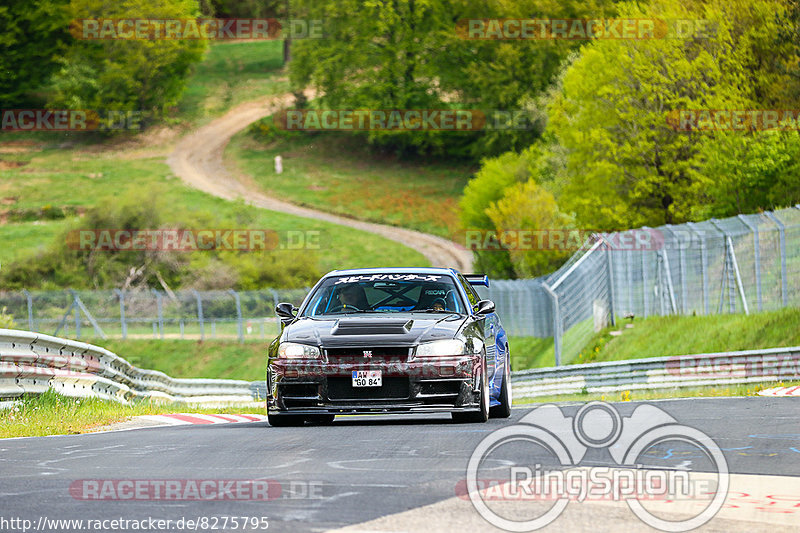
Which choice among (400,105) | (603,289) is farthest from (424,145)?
(603,289)

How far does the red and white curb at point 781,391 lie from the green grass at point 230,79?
86.4 m

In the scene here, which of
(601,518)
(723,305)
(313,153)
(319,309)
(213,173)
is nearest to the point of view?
(601,518)

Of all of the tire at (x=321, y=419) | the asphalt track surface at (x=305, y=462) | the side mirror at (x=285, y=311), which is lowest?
the tire at (x=321, y=419)

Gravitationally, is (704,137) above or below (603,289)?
above

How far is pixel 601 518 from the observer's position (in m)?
7.21

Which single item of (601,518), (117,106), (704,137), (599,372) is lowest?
(599,372)

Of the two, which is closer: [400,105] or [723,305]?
[723,305]

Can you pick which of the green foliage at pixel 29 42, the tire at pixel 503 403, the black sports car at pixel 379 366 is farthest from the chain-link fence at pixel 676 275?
the green foliage at pixel 29 42

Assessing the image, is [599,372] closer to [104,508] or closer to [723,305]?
[723,305]

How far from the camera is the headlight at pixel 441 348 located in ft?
41.4

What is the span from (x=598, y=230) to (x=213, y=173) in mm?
46089

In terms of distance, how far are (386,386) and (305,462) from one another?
290cm

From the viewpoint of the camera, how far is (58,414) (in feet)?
51.5

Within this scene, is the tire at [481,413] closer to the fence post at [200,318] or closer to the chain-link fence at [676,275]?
the chain-link fence at [676,275]
